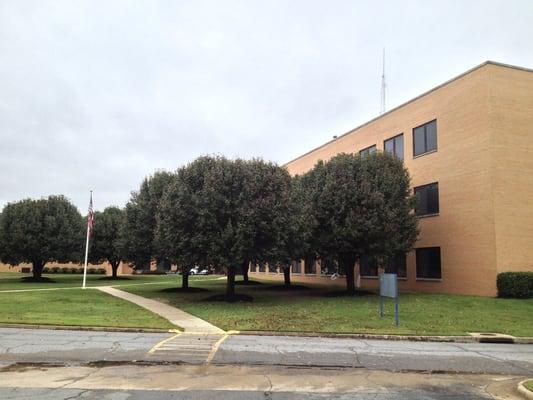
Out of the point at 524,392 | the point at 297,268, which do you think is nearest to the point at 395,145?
the point at 297,268

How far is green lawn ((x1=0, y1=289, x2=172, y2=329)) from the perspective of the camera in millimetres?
17578

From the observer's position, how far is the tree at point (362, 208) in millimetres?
26297

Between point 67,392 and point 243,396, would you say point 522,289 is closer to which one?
point 243,396

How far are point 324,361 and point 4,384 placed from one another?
619 centimetres

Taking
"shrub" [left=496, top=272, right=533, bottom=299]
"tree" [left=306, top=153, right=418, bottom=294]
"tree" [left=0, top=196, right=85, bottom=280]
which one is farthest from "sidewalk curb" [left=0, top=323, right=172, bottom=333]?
"tree" [left=0, top=196, right=85, bottom=280]

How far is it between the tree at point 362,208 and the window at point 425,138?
147 inches

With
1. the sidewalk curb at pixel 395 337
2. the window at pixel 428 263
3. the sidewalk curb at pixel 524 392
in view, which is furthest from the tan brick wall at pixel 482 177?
the sidewalk curb at pixel 524 392

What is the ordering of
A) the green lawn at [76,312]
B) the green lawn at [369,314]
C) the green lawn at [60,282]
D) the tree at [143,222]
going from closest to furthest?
the green lawn at [369,314] → the green lawn at [76,312] → the tree at [143,222] → the green lawn at [60,282]

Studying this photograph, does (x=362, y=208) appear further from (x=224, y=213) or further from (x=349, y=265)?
(x=224, y=213)

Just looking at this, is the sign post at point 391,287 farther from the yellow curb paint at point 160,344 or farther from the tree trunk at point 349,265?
the tree trunk at point 349,265

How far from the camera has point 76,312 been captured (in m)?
20.7

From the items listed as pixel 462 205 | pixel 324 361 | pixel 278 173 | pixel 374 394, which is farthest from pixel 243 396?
pixel 462 205

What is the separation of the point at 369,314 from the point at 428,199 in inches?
521

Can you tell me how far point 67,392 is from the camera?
27.2ft
